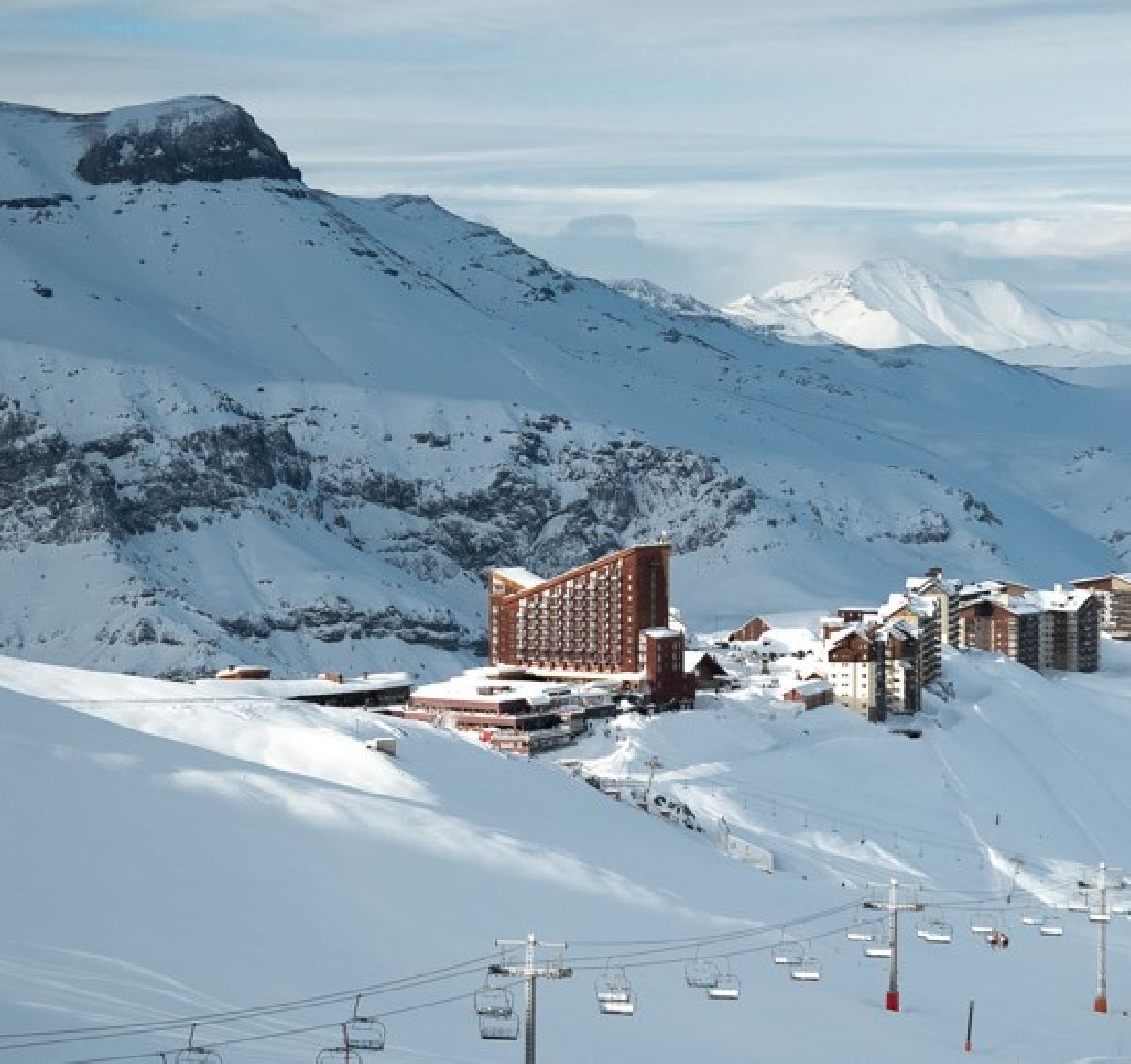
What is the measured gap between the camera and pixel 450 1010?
65.1m

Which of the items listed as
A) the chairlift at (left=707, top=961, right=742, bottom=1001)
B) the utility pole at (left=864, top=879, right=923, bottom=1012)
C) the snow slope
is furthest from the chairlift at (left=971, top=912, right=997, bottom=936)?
the chairlift at (left=707, top=961, right=742, bottom=1001)

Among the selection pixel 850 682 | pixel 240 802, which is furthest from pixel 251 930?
pixel 850 682

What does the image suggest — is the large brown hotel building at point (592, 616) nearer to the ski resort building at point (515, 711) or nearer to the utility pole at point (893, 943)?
the ski resort building at point (515, 711)

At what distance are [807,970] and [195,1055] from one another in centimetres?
2056

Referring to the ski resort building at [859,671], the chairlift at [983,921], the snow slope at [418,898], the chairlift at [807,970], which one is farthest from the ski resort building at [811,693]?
the chairlift at [807,970]

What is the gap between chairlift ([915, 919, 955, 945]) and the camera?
77625 millimetres

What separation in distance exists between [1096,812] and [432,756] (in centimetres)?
4892

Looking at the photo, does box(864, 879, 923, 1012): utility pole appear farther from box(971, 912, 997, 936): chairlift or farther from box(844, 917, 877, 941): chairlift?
box(971, 912, 997, 936): chairlift

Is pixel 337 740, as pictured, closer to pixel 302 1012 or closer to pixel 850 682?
pixel 302 1012

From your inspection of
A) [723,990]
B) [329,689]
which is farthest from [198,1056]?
[329,689]

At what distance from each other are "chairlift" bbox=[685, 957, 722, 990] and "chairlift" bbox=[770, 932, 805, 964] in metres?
1.66

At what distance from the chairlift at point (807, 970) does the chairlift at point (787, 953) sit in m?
0.25

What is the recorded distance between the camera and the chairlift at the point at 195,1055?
54.3 metres

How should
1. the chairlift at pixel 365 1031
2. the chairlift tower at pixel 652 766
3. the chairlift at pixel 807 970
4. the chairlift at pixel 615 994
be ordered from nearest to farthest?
the chairlift at pixel 365 1031, the chairlift at pixel 615 994, the chairlift at pixel 807 970, the chairlift tower at pixel 652 766
